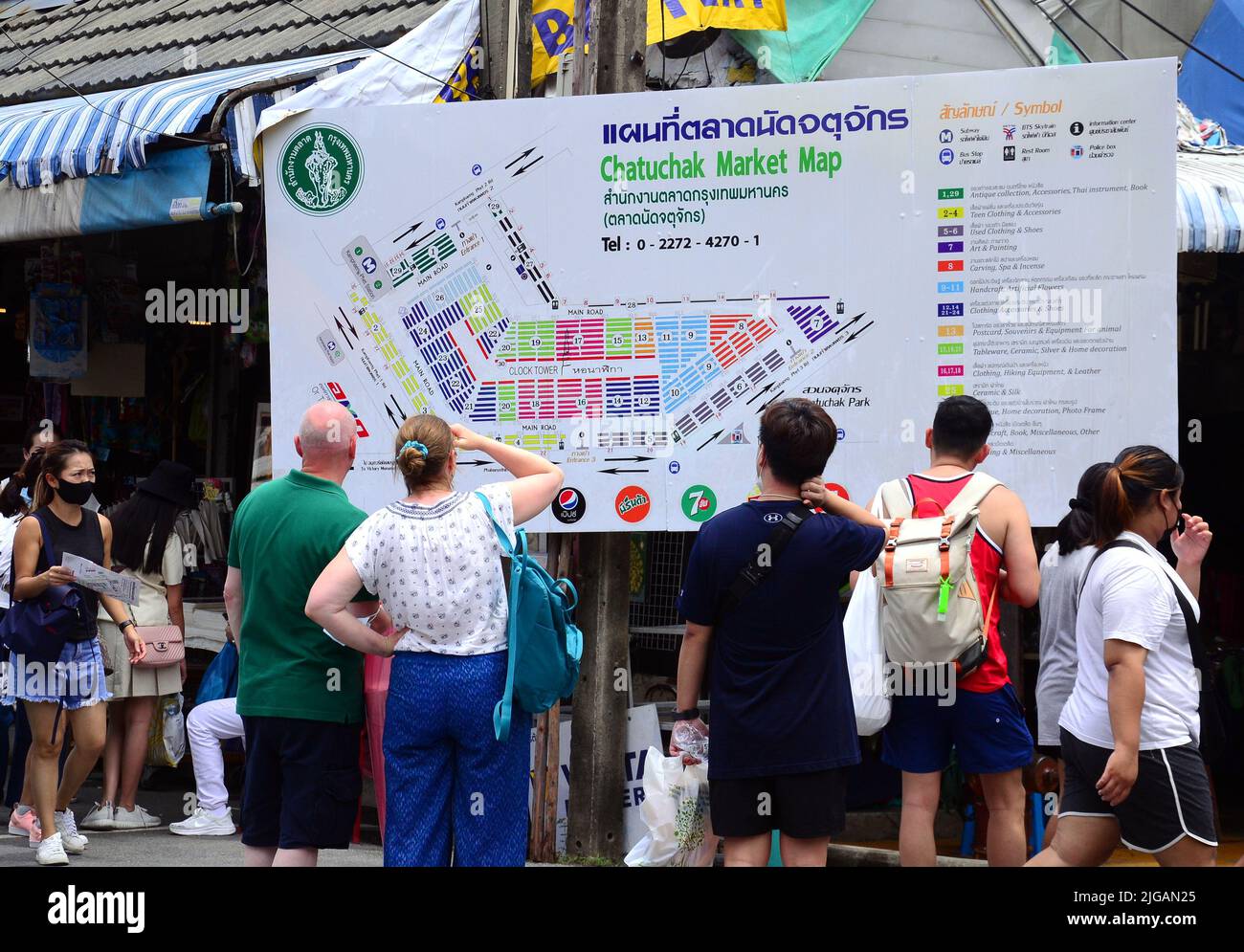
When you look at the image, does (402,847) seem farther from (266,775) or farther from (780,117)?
(780,117)

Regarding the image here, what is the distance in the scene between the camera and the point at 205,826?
8.06m

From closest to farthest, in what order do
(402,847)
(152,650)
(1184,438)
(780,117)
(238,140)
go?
(402,847)
(780,117)
(238,140)
(152,650)
(1184,438)

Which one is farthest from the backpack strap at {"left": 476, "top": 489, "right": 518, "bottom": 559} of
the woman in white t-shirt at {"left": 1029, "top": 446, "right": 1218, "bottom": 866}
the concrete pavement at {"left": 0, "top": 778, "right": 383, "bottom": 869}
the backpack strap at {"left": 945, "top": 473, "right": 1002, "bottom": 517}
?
the concrete pavement at {"left": 0, "top": 778, "right": 383, "bottom": 869}

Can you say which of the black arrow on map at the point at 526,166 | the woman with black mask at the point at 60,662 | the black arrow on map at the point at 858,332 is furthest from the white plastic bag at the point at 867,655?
the woman with black mask at the point at 60,662

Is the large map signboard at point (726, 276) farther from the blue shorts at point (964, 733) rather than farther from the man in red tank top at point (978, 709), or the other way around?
the blue shorts at point (964, 733)

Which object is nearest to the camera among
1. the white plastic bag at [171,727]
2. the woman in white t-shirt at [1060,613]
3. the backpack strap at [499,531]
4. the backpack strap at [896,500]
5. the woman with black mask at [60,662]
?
the backpack strap at [499,531]

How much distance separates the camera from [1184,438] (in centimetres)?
981

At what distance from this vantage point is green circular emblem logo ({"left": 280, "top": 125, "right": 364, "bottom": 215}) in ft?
23.7

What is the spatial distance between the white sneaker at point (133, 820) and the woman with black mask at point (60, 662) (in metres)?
0.73

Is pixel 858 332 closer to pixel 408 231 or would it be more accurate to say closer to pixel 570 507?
pixel 570 507

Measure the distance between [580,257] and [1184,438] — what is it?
4.94 meters

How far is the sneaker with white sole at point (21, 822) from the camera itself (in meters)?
7.56

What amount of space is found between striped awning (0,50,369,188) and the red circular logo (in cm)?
265
